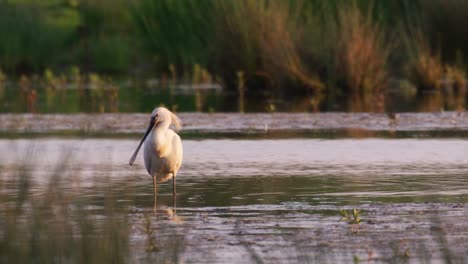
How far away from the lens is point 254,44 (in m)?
28.4

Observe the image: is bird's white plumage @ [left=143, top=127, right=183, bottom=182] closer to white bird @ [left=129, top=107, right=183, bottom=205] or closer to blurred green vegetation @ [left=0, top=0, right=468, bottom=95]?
white bird @ [left=129, top=107, right=183, bottom=205]

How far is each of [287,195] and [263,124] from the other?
27.6ft

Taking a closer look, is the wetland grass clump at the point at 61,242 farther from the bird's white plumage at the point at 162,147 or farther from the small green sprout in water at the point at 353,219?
the bird's white plumage at the point at 162,147

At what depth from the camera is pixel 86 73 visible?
130 ft

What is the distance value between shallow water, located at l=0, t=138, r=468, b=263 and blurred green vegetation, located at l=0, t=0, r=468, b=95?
954 centimetres

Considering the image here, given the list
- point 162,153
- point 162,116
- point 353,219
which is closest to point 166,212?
point 162,153

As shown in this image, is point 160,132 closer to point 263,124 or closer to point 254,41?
point 263,124

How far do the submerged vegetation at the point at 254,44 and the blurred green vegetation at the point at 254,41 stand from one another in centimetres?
3

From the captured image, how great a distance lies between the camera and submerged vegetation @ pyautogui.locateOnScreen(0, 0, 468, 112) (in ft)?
88.7

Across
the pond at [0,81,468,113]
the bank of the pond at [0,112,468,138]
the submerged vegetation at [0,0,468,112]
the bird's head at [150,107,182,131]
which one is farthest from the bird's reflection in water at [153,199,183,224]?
the submerged vegetation at [0,0,468,112]

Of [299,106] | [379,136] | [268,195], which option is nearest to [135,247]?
[268,195]

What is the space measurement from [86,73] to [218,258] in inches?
1236

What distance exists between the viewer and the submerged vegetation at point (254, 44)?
27031 mm

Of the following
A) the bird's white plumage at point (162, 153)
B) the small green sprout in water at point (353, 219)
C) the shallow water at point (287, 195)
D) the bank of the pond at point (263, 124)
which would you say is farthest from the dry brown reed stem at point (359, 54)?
the small green sprout in water at point (353, 219)
